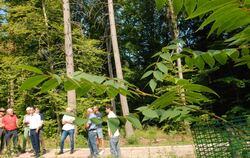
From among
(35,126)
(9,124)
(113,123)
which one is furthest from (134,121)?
(9,124)

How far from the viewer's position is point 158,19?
102 feet

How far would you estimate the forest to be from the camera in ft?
3.24

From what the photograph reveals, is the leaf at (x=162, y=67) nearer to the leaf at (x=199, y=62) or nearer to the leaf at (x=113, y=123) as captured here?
the leaf at (x=199, y=62)

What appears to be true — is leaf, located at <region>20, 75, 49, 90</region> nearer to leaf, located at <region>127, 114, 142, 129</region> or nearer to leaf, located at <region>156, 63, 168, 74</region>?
leaf, located at <region>127, 114, 142, 129</region>

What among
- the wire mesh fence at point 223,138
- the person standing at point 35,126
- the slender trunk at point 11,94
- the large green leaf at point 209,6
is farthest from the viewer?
the slender trunk at point 11,94

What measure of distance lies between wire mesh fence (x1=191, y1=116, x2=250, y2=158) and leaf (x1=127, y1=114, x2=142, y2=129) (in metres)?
0.31

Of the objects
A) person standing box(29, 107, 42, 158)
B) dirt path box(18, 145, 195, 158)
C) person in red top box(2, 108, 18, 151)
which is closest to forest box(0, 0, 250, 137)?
person standing box(29, 107, 42, 158)

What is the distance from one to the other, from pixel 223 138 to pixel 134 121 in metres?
0.46

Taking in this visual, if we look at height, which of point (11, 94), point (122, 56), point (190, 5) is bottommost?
point (190, 5)

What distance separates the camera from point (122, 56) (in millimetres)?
29312

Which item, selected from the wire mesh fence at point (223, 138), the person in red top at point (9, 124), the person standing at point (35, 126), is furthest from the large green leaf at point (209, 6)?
A: the person in red top at point (9, 124)

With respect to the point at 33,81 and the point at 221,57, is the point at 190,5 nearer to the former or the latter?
the point at 221,57

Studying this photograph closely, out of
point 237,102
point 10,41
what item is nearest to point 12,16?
point 10,41

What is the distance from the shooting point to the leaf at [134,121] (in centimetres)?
102
